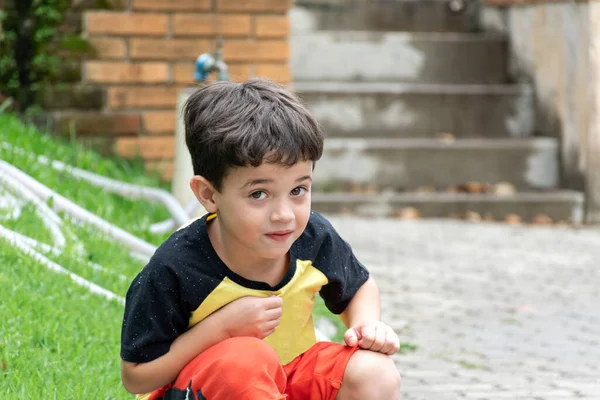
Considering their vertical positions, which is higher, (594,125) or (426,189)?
(594,125)

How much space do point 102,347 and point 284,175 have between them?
122 cm

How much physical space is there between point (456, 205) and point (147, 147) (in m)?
2.28

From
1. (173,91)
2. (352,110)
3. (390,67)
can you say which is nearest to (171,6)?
(173,91)

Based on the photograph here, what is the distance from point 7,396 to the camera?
8.55 ft

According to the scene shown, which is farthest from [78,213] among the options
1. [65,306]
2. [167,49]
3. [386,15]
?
[386,15]

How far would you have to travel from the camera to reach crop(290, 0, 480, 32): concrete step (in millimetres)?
8414

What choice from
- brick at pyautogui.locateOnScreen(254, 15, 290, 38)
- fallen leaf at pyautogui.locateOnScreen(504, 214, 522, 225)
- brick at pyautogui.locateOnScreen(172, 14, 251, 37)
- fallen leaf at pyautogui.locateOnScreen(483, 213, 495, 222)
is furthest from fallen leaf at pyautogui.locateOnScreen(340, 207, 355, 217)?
brick at pyautogui.locateOnScreen(172, 14, 251, 37)

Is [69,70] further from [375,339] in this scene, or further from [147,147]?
[375,339]

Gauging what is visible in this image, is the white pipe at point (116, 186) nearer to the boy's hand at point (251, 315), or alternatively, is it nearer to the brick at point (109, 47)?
the brick at point (109, 47)

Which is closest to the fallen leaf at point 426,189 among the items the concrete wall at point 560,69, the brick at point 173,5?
the concrete wall at point 560,69

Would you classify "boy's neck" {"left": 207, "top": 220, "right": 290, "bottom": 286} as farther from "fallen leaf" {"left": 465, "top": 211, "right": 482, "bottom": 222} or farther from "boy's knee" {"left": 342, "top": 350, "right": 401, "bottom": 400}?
"fallen leaf" {"left": 465, "top": 211, "right": 482, "bottom": 222}

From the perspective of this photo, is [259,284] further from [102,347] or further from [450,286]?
[450,286]

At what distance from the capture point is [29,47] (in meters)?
5.88

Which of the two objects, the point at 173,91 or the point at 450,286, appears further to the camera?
the point at 173,91
